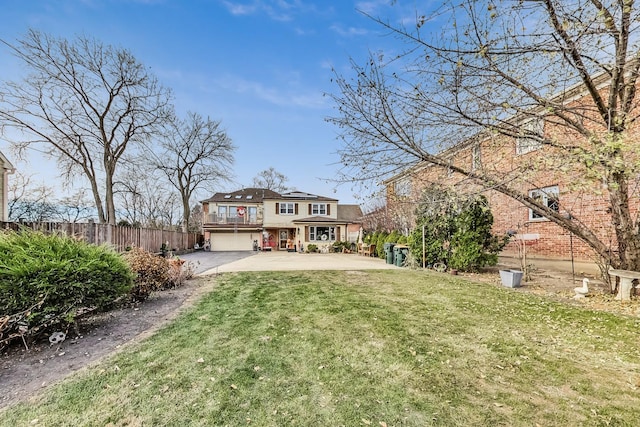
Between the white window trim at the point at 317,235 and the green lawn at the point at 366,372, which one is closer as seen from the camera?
the green lawn at the point at 366,372

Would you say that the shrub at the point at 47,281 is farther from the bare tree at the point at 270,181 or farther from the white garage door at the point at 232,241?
the bare tree at the point at 270,181

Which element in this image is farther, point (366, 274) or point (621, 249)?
point (366, 274)

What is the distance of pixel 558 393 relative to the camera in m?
2.63

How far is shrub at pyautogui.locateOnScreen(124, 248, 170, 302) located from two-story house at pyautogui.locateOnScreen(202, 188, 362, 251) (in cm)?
2033

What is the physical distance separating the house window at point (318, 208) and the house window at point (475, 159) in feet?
72.6

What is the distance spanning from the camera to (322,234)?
26984 millimetres

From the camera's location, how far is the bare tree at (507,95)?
464 centimetres

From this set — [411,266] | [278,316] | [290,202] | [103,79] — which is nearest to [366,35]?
[278,316]

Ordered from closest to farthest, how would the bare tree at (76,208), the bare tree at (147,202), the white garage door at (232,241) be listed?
the bare tree at (76,208) < the bare tree at (147,202) < the white garage door at (232,241)

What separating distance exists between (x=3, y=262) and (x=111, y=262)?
4.23 feet

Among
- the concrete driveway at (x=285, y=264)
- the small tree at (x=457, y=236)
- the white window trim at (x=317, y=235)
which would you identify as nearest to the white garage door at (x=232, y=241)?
the white window trim at (x=317, y=235)

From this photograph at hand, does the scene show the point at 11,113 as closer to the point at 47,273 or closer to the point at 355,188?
the point at 47,273

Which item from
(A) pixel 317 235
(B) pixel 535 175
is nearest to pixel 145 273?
(B) pixel 535 175

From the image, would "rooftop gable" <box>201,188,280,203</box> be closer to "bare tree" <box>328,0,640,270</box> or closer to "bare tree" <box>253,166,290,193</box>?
"bare tree" <box>253,166,290,193</box>
